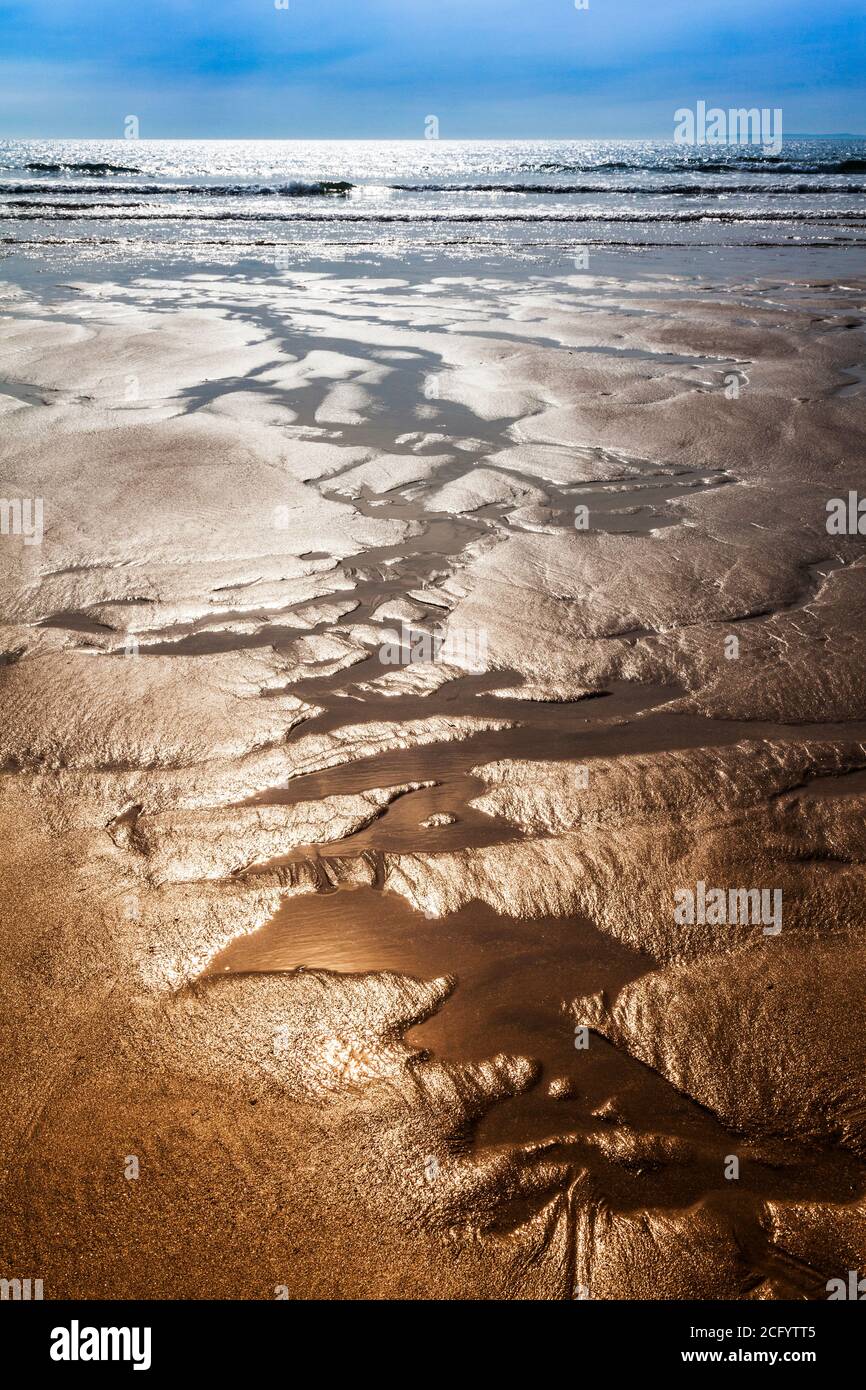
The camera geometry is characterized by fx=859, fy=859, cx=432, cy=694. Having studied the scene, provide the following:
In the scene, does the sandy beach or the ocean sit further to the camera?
the ocean

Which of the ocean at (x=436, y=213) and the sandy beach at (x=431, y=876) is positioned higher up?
the ocean at (x=436, y=213)

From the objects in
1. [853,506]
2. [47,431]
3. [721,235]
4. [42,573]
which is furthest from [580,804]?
[721,235]

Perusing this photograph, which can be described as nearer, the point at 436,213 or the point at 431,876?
the point at 431,876

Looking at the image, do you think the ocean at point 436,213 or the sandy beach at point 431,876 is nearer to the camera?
the sandy beach at point 431,876

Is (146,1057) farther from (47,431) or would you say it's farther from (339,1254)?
(47,431)

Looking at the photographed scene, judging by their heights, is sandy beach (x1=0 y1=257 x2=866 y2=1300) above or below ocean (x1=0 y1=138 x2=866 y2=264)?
below

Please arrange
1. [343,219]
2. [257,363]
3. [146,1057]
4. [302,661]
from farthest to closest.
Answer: [343,219]
[257,363]
[302,661]
[146,1057]

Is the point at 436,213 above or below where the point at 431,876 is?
above

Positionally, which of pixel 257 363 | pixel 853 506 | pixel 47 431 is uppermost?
pixel 257 363
